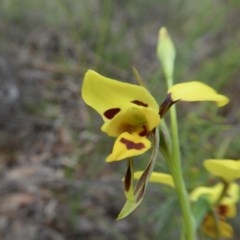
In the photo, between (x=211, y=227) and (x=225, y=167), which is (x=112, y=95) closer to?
(x=225, y=167)

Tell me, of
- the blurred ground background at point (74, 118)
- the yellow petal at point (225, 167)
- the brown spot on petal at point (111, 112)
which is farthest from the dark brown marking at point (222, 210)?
the blurred ground background at point (74, 118)

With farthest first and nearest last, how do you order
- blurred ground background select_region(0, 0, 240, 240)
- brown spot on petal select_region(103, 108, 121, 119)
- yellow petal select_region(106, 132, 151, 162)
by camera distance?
blurred ground background select_region(0, 0, 240, 240)
brown spot on petal select_region(103, 108, 121, 119)
yellow petal select_region(106, 132, 151, 162)

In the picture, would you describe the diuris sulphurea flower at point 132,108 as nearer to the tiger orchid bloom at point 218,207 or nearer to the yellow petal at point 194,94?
the yellow petal at point 194,94

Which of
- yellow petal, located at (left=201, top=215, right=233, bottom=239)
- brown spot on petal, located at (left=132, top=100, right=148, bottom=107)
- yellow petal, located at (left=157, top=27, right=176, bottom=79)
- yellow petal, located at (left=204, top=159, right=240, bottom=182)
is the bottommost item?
yellow petal, located at (left=201, top=215, right=233, bottom=239)

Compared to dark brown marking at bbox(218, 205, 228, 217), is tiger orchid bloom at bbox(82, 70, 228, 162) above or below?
above

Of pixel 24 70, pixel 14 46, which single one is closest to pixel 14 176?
pixel 24 70

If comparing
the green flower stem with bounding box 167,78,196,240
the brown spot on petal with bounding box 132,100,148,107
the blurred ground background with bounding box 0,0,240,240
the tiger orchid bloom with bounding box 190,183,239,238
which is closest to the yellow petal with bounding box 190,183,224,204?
the tiger orchid bloom with bounding box 190,183,239,238

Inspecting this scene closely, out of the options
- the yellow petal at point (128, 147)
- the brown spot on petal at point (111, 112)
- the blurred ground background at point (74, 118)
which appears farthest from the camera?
the blurred ground background at point (74, 118)

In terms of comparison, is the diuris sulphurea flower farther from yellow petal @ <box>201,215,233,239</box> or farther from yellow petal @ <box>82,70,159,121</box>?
yellow petal @ <box>201,215,233,239</box>

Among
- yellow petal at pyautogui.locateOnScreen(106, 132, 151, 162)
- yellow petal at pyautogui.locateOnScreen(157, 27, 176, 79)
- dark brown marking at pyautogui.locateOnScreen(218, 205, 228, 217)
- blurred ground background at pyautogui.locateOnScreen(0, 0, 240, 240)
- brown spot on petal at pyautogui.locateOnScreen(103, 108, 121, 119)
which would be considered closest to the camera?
yellow petal at pyautogui.locateOnScreen(106, 132, 151, 162)
